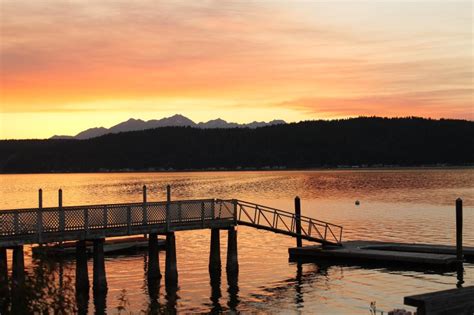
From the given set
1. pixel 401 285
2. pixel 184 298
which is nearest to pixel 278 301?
pixel 184 298

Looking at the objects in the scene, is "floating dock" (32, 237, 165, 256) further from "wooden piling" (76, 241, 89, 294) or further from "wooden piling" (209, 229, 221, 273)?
"wooden piling" (76, 241, 89, 294)

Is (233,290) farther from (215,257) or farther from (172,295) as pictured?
(215,257)

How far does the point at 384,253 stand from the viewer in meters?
43.8

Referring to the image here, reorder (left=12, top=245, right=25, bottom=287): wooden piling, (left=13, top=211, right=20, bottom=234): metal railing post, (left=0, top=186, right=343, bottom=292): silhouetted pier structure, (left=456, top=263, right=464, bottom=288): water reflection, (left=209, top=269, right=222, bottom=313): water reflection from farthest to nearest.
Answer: (left=456, top=263, right=464, bottom=288): water reflection < (left=209, top=269, right=222, bottom=313): water reflection < (left=12, top=245, right=25, bottom=287): wooden piling < (left=0, top=186, right=343, bottom=292): silhouetted pier structure < (left=13, top=211, right=20, bottom=234): metal railing post

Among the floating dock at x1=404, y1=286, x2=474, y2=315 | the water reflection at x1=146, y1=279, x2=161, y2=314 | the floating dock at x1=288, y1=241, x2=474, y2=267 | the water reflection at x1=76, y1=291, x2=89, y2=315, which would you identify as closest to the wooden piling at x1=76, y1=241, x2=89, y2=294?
the water reflection at x1=76, y1=291, x2=89, y2=315

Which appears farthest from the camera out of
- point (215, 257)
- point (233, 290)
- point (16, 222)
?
point (215, 257)

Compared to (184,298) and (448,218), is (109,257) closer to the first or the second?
(184,298)

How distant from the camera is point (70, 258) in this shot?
160ft

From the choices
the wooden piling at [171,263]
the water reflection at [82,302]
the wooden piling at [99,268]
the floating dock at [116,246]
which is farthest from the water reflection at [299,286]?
the floating dock at [116,246]

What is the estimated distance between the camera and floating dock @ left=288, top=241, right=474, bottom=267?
4188cm

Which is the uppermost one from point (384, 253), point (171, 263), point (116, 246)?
point (171, 263)

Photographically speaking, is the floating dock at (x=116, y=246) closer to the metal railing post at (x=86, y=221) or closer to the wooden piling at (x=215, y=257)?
the wooden piling at (x=215, y=257)

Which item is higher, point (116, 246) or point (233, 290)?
point (116, 246)

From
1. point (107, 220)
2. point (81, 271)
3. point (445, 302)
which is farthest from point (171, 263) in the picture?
point (445, 302)
